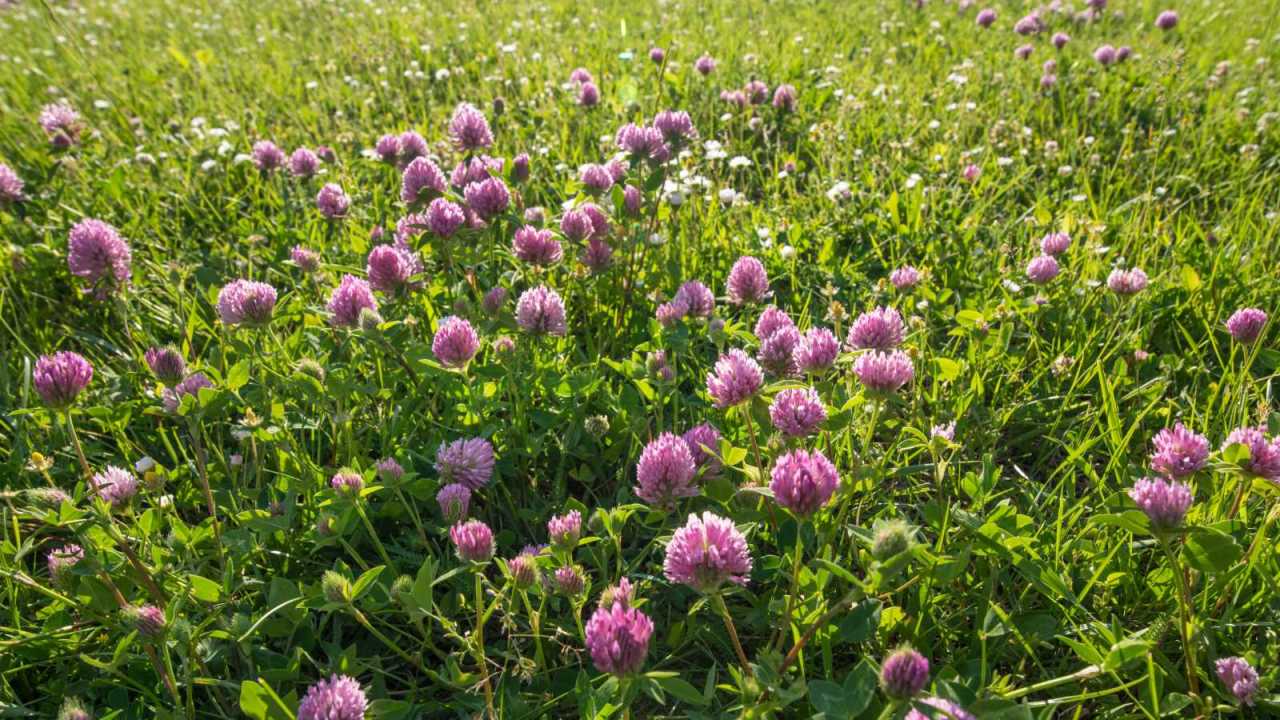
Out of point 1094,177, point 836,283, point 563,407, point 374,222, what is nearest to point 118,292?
point 374,222

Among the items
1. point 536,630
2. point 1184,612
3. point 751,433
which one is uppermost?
point 751,433

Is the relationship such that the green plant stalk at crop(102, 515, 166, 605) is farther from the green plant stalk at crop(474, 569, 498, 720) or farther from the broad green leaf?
the broad green leaf

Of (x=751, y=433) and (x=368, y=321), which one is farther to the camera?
(x=368, y=321)

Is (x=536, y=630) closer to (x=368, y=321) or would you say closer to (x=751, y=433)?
(x=751, y=433)

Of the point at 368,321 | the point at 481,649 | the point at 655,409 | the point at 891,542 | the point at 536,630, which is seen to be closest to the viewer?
the point at 891,542

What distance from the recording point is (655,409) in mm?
2023

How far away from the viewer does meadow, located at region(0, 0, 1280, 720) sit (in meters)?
1.38

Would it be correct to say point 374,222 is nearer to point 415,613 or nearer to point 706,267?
point 706,267

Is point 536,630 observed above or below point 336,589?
below

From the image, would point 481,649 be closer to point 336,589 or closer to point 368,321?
point 336,589

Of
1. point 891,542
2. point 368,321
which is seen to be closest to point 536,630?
point 891,542

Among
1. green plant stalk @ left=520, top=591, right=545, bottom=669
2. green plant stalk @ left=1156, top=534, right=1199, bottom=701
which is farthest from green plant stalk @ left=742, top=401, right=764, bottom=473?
green plant stalk @ left=1156, top=534, right=1199, bottom=701

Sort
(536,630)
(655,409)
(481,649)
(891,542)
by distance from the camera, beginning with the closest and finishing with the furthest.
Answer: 1. (891,542)
2. (481,649)
3. (536,630)
4. (655,409)

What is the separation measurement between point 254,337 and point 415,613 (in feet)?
3.57
